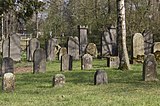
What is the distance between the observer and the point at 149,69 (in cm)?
1260

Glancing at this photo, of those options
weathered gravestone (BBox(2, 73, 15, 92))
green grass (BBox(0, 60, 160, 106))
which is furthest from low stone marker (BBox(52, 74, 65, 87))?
weathered gravestone (BBox(2, 73, 15, 92))

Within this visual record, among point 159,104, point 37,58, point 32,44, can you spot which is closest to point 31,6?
point 32,44

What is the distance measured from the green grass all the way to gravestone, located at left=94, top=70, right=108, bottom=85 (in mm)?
210

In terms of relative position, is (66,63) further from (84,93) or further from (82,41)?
(82,41)

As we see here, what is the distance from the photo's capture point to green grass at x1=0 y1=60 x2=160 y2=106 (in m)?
8.76

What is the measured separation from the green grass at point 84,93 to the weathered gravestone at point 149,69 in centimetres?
29

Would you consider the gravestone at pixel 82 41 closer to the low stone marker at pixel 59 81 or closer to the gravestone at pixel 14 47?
the gravestone at pixel 14 47

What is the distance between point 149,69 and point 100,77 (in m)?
1.80

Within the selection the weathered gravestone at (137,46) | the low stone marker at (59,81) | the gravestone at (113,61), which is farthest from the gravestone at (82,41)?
the low stone marker at (59,81)

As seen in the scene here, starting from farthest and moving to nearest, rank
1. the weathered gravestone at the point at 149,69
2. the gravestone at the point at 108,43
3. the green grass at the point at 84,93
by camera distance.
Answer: the gravestone at the point at 108,43 → the weathered gravestone at the point at 149,69 → the green grass at the point at 84,93

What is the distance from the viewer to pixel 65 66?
17.4m

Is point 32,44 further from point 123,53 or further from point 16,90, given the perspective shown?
point 16,90

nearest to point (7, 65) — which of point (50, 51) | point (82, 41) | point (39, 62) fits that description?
point (39, 62)

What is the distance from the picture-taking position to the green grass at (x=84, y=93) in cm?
876
